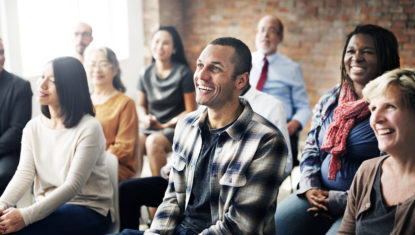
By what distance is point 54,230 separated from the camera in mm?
1994

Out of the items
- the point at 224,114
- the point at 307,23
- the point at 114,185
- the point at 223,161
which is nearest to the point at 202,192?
the point at 223,161

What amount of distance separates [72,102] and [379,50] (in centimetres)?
147

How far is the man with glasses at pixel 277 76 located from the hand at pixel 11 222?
2.02 meters

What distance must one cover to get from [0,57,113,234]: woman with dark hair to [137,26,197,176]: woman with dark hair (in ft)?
3.88

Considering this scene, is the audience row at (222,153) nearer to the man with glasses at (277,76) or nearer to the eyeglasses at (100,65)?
the eyeglasses at (100,65)

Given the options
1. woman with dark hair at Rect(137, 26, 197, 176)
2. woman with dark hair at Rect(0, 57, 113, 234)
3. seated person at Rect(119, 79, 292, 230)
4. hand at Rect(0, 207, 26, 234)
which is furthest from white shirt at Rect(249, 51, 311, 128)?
hand at Rect(0, 207, 26, 234)

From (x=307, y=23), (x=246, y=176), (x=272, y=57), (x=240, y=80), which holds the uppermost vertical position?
(x=307, y=23)

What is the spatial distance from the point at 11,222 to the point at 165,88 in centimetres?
184

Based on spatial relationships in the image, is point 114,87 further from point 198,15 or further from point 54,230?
point 198,15

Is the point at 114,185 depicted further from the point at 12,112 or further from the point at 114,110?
the point at 12,112

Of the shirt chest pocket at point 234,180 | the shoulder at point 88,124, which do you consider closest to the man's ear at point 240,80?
the shirt chest pocket at point 234,180

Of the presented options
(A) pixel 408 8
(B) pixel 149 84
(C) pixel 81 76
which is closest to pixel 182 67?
(B) pixel 149 84

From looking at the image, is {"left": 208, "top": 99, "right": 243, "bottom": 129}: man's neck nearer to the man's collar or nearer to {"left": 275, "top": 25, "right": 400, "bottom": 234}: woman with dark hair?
{"left": 275, "top": 25, "right": 400, "bottom": 234}: woman with dark hair

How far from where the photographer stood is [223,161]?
5.46 ft
